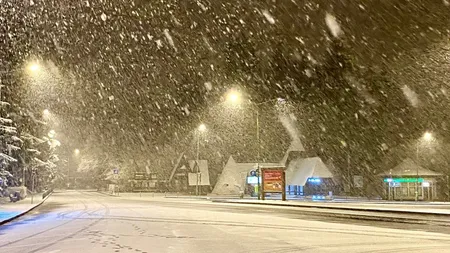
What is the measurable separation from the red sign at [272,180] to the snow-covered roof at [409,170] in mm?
14446

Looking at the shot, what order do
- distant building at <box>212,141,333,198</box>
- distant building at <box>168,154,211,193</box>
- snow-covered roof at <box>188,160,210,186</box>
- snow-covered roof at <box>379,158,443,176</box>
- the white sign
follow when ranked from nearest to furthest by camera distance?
snow-covered roof at <box>379,158,443,176</box> < distant building at <box>212,141,333,198</box> < the white sign < snow-covered roof at <box>188,160,210,186</box> < distant building at <box>168,154,211,193</box>

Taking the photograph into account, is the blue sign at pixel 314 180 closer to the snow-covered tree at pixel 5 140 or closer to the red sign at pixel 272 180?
the red sign at pixel 272 180

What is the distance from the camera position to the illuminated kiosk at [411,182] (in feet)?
174

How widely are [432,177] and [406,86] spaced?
1151 cm

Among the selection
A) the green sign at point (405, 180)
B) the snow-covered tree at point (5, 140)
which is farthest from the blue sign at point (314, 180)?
the snow-covered tree at point (5, 140)

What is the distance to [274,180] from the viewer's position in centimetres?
4716

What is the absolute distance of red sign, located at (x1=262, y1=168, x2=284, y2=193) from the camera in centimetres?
4681

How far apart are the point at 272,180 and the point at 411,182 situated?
16232 millimetres

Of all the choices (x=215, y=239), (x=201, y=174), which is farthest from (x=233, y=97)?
(x=201, y=174)

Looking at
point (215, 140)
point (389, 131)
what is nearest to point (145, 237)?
point (389, 131)

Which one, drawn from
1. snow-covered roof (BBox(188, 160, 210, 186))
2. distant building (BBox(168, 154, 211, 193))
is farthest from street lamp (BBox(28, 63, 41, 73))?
distant building (BBox(168, 154, 211, 193))

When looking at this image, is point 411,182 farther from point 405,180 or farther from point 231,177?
point 231,177

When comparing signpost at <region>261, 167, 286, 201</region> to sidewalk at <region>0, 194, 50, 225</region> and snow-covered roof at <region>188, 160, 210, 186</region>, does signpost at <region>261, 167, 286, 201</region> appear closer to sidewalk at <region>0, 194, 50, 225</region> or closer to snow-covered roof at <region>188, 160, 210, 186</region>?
sidewalk at <region>0, 194, 50, 225</region>

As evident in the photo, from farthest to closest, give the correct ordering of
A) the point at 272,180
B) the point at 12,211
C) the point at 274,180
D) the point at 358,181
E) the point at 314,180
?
the point at 358,181, the point at 314,180, the point at 272,180, the point at 274,180, the point at 12,211
